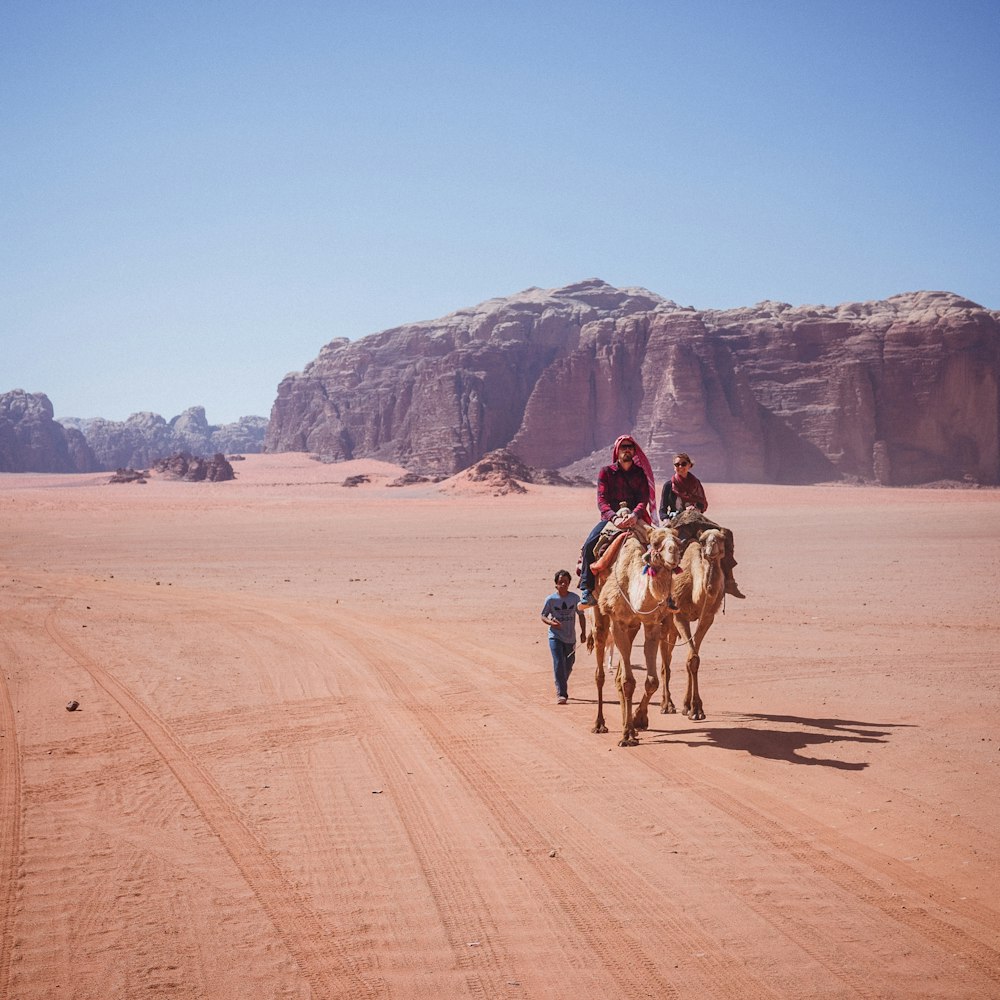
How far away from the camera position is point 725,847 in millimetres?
6750

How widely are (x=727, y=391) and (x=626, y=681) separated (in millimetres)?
96731

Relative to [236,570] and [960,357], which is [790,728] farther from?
[960,357]

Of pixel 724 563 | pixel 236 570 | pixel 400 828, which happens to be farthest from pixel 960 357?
pixel 400 828

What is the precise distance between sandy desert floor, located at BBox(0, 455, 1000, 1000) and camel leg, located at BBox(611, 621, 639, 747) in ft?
0.64

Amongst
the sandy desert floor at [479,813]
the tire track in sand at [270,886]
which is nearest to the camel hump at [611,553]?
the sandy desert floor at [479,813]

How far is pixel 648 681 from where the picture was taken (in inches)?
412

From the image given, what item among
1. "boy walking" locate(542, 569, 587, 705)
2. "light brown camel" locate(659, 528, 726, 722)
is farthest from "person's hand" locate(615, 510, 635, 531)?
"boy walking" locate(542, 569, 587, 705)

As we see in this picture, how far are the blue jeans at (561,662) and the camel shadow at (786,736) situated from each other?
157 centimetres

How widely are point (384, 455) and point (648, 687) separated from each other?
125 metres

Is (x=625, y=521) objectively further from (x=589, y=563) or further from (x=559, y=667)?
(x=559, y=667)

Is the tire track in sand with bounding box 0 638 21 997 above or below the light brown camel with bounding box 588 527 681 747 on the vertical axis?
below

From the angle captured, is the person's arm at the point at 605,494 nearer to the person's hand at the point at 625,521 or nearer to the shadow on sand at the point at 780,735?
the person's hand at the point at 625,521

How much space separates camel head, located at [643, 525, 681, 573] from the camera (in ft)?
31.1

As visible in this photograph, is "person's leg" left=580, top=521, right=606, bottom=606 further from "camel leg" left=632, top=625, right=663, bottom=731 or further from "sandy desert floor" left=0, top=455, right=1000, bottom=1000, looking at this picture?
"sandy desert floor" left=0, top=455, right=1000, bottom=1000
